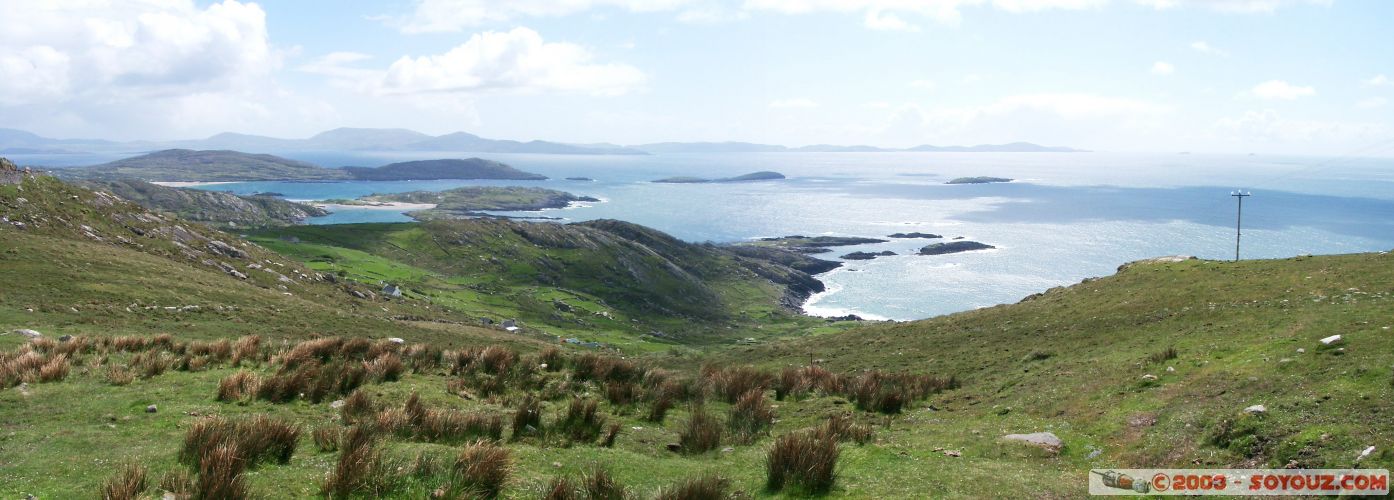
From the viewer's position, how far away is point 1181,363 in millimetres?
18234

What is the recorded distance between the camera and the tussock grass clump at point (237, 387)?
14270 millimetres

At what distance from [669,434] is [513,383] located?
570 cm

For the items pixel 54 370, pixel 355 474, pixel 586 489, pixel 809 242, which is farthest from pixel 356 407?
pixel 809 242

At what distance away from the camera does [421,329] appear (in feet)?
131

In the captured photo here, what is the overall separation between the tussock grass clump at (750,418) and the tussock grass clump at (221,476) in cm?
865

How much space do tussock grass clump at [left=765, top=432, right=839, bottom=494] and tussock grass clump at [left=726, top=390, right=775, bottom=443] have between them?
3628 mm

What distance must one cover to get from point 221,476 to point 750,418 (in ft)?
36.2

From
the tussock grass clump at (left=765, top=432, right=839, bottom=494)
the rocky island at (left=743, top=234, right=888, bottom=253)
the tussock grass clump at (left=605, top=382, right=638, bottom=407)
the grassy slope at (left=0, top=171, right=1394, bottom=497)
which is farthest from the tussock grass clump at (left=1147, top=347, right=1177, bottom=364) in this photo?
the rocky island at (left=743, top=234, right=888, bottom=253)

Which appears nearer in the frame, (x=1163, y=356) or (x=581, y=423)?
(x=581, y=423)

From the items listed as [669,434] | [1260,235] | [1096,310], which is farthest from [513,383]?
[1260,235]

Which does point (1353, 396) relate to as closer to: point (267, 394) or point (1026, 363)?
point (1026, 363)

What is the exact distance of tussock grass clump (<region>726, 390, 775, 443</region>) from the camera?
14916 millimetres

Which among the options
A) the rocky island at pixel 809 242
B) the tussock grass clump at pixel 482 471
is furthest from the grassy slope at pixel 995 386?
the rocky island at pixel 809 242

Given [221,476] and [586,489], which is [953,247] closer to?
[586,489]
